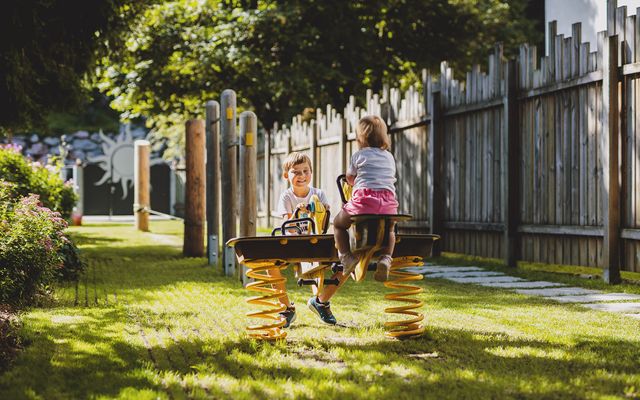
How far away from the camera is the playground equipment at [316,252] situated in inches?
195

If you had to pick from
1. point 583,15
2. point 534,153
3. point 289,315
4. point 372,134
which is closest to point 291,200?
point 289,315

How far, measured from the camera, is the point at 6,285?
18.6 feet

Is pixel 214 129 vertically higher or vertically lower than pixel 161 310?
higher

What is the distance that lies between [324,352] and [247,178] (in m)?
4.24

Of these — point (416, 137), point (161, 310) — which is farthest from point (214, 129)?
point (161, 310)

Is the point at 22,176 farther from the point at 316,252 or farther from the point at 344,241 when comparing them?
the point at 344,241

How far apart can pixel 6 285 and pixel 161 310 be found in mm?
1500

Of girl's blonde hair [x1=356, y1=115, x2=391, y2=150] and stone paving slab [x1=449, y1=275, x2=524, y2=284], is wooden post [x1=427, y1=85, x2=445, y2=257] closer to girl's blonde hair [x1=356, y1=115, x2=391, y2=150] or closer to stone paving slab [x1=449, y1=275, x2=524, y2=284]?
stone paving slab [x1=449, y1=275, x2=524, y2=284]

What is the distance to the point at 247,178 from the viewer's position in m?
8.95

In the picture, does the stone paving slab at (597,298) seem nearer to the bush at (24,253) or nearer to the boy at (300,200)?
the boy at (300,200)

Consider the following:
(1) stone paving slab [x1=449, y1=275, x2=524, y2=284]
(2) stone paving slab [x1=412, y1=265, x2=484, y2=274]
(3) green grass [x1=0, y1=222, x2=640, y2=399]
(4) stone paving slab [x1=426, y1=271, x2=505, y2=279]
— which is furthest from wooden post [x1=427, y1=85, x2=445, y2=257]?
(3) green grass [x1=0, y1=222, x2=640, y2=399]

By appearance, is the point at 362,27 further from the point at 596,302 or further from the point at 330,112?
the point at 596,302

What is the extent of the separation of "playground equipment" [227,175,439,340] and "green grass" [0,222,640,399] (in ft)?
0.57

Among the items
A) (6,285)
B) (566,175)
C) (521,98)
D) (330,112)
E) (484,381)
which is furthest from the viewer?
(330,112)
